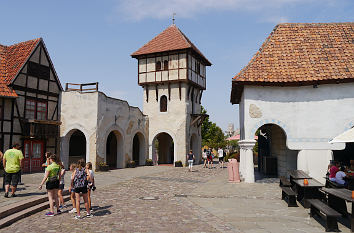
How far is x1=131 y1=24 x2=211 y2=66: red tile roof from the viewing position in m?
25.5

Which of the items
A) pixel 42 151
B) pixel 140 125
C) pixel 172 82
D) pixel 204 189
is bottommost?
pixel 204 189

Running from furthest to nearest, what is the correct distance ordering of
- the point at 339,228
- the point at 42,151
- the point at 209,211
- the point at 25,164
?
1. the point at 42,151
2. the point at 25,164
3. the point at 209,211
4. the point at 339,228

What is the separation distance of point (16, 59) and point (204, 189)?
14.5 m

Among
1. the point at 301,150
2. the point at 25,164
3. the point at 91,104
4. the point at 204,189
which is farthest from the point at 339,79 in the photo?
the point at 25,164

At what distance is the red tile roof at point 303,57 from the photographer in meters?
13.2

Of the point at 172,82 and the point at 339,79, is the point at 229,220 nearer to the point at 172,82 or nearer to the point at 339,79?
the point at 339,79

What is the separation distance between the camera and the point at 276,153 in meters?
17.0

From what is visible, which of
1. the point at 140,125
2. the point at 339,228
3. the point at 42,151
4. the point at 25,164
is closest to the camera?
the point at 339,228

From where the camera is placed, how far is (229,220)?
7.12 meters

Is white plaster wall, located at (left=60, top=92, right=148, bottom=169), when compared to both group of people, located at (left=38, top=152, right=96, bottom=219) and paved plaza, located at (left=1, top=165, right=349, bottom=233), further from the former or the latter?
group of people, located at (left=38, top=152, right=96, bottom=219)

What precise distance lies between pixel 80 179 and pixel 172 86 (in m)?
19.2

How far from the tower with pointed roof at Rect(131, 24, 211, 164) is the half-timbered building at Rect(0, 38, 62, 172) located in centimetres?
862

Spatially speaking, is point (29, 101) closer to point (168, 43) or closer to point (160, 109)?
point (160, 109)

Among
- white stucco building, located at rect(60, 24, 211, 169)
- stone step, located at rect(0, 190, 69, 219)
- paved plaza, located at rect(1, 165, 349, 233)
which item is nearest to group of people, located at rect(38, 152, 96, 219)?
paved plaza, located at rect(1, 165, 349, 233)
